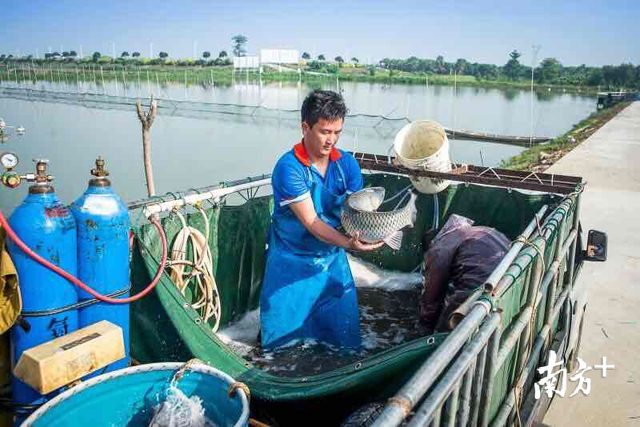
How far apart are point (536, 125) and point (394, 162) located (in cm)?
2923

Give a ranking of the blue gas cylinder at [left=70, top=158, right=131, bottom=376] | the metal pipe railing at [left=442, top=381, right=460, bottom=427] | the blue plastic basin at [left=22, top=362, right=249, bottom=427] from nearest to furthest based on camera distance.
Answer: the metal pipe railing at [left=442, top=381, right=460, bottom=427] < the blue plastic basin at [left=22, top=362, right=249, bottom=427] < the blue gas cylinder at [left=70, top=158, right=131, bottom=376]

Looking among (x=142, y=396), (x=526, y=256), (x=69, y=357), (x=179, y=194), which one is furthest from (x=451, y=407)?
(x=179, y=194)

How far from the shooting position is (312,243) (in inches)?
137

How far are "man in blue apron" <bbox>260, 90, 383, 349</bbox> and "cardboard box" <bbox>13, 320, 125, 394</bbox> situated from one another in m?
1.42

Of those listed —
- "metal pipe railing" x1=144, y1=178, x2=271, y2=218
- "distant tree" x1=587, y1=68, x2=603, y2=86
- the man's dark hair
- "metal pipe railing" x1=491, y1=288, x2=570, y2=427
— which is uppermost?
"distant tree" x1=587, y1=68, x2=603, y2=86

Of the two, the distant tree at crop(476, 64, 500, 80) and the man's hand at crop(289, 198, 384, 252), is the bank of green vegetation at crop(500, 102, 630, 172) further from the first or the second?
the distant tree at crop(476, 64, 500, 80)

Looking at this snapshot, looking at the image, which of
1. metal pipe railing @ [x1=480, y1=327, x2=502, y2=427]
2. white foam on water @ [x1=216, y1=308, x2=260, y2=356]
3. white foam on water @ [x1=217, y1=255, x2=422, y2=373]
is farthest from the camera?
white foam on water @ [x1=216, y1=308, x2=260, y2=356]

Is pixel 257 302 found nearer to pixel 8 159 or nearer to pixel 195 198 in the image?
pixel 195 198

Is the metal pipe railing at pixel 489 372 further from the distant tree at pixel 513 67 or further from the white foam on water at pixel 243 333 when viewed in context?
the distant tree at pixel 513 67

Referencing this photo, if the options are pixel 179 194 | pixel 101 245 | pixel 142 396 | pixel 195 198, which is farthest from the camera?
pixel 195 198

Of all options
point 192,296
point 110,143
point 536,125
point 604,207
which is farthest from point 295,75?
point 192,296

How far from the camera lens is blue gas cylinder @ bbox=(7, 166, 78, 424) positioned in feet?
6.79

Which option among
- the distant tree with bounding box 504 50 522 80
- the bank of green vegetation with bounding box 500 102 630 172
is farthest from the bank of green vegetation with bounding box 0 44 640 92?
the bank of green vegetation with bounding box 500 102 630 172

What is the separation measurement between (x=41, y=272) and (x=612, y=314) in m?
5.09
